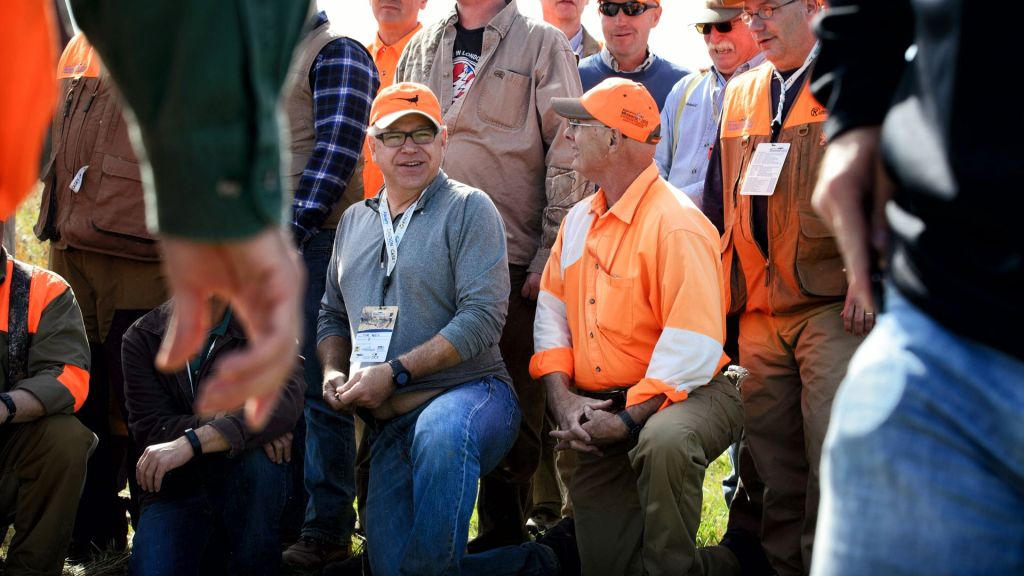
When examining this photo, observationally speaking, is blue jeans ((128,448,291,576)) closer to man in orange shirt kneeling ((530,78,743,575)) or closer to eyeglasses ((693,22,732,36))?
man in orange shirt kneeling ((530,78,743,575))

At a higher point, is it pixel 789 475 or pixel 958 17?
pixel 958 17

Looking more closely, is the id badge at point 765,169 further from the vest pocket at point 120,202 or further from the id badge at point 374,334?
the vest pocket at point 120,202

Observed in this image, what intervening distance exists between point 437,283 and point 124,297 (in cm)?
171

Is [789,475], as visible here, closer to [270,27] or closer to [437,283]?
[437,283]

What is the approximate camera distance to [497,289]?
16.5 feet

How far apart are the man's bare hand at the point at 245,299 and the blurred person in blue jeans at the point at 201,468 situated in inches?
140

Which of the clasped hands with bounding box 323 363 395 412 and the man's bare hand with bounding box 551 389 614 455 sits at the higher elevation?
the clasped hands with bounding box 323 363 395 412

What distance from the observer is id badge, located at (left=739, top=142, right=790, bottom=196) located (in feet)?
16.1

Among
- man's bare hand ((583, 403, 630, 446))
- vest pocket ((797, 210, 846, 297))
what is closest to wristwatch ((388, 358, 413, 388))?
man's bare hand ((583, 403, 630, 446))

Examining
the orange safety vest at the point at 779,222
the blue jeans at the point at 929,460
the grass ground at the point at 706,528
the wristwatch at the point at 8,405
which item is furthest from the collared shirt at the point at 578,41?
the blue jeans at the point at 929,460

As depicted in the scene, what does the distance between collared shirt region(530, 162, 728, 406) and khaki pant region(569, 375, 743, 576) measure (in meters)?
0.14

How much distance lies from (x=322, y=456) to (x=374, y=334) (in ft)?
2.78

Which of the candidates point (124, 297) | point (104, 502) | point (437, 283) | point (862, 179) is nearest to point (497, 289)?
point (437, 283)

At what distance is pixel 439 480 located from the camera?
460 cm
